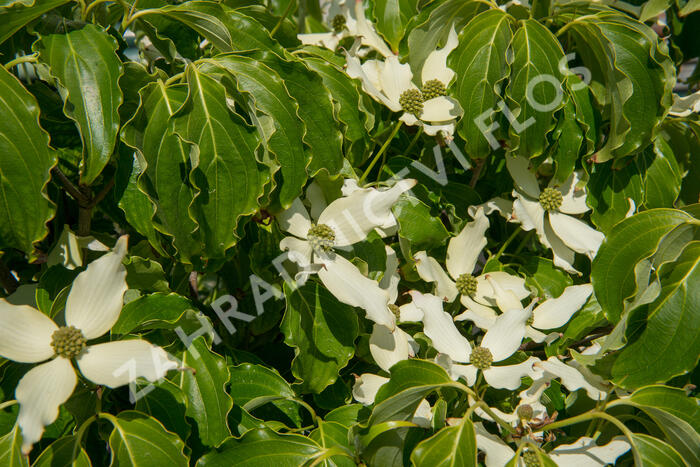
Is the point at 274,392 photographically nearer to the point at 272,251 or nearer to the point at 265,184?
the point at 272,251

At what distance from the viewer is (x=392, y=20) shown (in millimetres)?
1418

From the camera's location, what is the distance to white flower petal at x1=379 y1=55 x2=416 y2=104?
1286 millimetres

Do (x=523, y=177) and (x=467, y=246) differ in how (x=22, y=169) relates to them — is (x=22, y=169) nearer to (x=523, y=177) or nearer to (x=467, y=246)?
(x=467, y=246)

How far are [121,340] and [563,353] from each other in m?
0.83

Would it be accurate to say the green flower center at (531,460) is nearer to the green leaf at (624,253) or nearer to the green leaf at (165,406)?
the green leaf at (624,253)

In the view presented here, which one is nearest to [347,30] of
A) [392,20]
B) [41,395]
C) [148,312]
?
[392,20]

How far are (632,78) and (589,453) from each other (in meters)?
0.70

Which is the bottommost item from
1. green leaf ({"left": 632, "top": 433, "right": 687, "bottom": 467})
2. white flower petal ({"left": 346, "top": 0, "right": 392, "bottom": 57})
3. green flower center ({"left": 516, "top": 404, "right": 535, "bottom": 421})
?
green flower center ({"left": 516, "top": 404, "right": 535, "bottom": 421})

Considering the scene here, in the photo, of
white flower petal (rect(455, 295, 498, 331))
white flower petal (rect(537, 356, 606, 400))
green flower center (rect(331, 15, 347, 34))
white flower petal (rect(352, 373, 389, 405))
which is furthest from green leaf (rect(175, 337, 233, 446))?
green flower center (rect(331, 15, 347, 34))

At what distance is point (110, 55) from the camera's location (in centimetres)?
102

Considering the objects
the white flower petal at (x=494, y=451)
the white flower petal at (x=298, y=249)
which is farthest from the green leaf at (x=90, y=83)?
the white flower petal at (x=494, y=451)

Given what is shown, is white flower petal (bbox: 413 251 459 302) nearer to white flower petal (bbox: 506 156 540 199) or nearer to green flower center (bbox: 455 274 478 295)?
green flower center (bbox: 455 274 478 295)

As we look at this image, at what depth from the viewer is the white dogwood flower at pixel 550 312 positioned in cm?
119

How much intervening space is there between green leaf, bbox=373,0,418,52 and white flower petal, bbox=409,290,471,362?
0.63 meters
